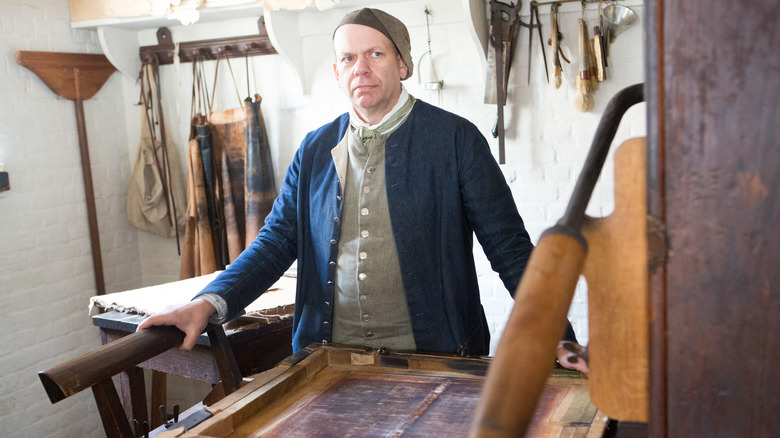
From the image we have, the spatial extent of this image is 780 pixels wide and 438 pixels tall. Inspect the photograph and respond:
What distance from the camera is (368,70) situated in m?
1.91

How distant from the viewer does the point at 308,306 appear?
192cm

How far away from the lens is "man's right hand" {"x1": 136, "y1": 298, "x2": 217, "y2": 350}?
1.46 m

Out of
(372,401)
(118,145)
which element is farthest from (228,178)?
(372,401)

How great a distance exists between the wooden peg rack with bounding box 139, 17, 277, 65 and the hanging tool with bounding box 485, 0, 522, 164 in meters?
1.17

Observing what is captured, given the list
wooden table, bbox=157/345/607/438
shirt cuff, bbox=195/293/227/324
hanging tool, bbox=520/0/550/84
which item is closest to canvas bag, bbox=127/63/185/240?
hanging tool, bbox=520/0/550/84

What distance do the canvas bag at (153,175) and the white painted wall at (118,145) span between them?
0.08m

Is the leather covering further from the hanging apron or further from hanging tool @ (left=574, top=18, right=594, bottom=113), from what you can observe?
hanging tool @ (left=574, top=18, right=594, bottom=113)

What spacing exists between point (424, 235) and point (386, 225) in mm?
102

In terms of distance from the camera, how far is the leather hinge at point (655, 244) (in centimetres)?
50

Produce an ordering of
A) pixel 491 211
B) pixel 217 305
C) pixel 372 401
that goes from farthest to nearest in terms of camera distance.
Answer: pixel 491 211, pixel 217 305, pixel 372 401

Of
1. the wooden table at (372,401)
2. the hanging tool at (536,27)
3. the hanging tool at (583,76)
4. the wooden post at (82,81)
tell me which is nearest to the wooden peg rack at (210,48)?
the wooden post at (82,81)

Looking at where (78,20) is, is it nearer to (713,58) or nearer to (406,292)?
(406,292)

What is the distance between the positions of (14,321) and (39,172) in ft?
2.44

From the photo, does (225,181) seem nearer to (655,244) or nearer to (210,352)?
(210,352)
